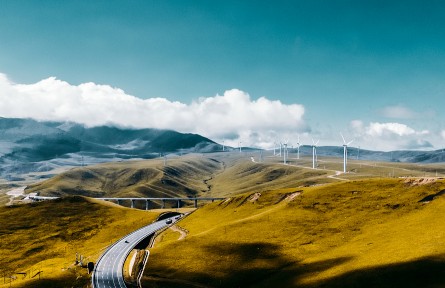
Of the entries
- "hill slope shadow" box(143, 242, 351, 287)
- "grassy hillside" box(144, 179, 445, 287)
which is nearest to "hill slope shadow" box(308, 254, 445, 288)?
"grassy hillside" box(144, 179, 445, 287)

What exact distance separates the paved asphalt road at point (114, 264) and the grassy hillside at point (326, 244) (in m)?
8.84

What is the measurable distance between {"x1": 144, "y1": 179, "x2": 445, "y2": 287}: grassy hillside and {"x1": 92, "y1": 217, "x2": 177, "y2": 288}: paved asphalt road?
8836 mm

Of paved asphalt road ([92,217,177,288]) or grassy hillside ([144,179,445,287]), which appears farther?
paved asphalt road ([92,217,177,288])

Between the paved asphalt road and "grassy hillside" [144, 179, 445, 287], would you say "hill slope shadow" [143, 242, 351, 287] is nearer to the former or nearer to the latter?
"grassy hillside" [144, 179, 445, 287]

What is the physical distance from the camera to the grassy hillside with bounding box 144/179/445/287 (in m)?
92.9

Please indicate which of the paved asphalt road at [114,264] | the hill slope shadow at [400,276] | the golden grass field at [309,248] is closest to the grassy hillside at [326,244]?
Answer: the hill slope shadow at [400,276]

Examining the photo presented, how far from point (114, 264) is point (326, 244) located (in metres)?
66.0

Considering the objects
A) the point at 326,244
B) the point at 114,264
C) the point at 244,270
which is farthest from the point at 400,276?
the point at 114,264

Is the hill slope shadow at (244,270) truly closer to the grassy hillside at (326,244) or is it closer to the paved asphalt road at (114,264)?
the grassy hillside at (326,244)

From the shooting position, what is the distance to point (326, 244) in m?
126

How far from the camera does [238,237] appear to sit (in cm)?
14288

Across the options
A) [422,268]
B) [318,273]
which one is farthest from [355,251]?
[422,268]

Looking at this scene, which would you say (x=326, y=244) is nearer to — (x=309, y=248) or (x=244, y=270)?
(x=309, y=248)

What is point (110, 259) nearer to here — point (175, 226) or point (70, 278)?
point (70, 278)
